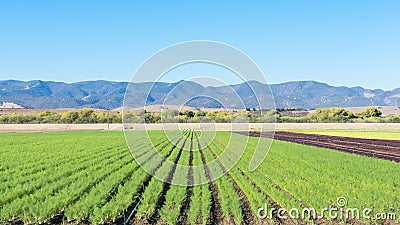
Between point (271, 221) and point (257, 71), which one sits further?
point (257, 71)

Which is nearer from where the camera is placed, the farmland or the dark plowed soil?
the farmland

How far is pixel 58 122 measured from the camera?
3839 inches

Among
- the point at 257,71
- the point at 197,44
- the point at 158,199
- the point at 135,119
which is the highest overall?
the point at 197,44

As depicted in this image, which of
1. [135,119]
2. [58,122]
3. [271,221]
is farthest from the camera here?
[58,122]

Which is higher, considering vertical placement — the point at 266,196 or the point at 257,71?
the point at 257,71

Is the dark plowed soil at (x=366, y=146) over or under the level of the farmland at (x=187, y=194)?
over

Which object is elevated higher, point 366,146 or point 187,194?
point 366,146

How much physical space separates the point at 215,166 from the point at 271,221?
11.6m

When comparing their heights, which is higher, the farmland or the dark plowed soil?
the dark plowed soil

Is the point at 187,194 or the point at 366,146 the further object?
the point at 366,146

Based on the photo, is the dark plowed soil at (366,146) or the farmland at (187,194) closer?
the farmland at (187,194)

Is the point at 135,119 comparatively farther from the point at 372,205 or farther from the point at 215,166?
Answer: the point at 372,205

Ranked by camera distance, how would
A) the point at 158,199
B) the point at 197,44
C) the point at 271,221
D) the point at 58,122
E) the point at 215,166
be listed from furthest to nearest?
the point at 58,122
the point at 215,166
the point at 197,44
the point at 158,199
the point at 271,221

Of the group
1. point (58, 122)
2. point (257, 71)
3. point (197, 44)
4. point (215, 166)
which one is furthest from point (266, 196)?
point (58, 122)
